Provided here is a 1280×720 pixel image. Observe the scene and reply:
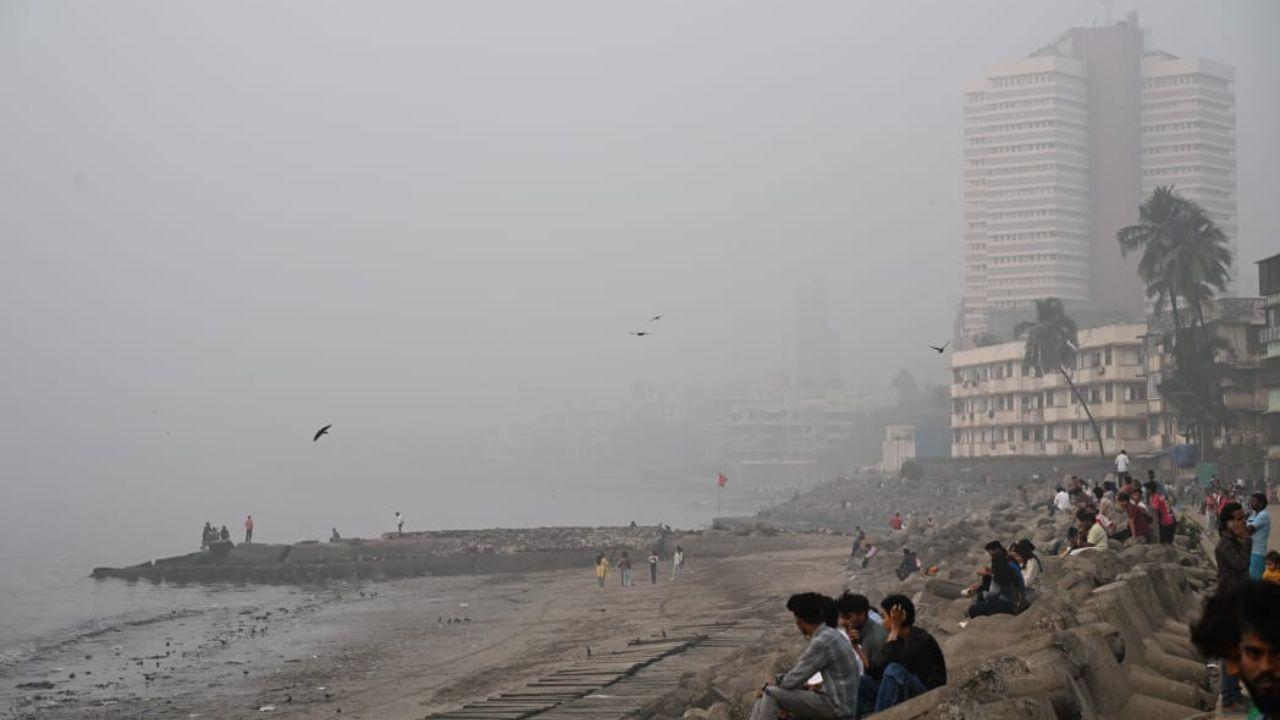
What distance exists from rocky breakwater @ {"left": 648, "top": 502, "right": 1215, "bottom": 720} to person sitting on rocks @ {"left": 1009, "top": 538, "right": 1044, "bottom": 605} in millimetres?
158

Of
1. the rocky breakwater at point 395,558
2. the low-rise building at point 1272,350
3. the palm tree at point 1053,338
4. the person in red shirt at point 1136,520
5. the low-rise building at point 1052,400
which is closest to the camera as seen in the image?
the person in red shirt at point 1136,520

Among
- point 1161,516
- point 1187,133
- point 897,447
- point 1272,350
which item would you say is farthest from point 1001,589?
point 1187,133

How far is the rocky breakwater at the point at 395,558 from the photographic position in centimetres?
5525

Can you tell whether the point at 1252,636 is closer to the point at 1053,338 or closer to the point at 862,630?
the point at 862,630

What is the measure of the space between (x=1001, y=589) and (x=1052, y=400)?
251 ft

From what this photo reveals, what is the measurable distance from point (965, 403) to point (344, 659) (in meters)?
73.9

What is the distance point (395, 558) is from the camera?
56219mm

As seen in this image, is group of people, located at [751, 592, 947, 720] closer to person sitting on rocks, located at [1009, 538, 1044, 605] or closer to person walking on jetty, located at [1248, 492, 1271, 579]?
person sitting on rocks, located at [1009, 538, 1044, 605]

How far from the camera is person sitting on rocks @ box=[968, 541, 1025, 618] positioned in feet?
41.9

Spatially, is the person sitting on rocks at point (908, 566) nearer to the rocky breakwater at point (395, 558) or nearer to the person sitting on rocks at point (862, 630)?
the person sitting on rocks at point (862, 630)

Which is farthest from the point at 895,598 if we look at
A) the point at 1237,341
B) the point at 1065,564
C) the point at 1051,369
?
the point at 1051,369

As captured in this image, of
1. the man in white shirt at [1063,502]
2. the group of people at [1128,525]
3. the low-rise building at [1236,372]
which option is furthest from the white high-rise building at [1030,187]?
the group of people at [1128,525]

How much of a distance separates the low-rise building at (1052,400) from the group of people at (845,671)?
234 ft

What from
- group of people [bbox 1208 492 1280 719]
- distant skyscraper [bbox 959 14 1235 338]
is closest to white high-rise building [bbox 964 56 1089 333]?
distant skyscraper [bbox 959 14 1235 338]
